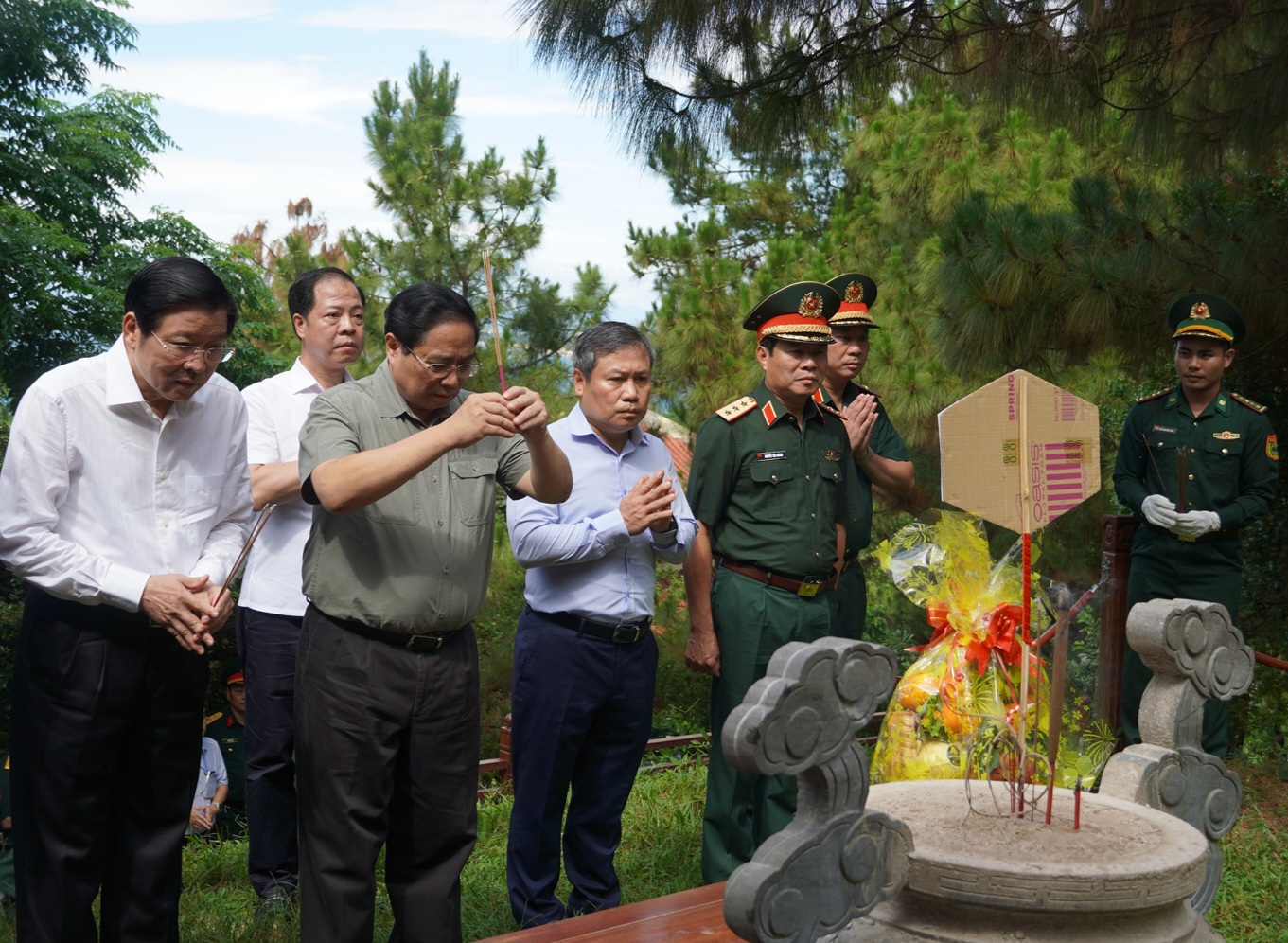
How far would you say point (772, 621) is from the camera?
3.51 metres

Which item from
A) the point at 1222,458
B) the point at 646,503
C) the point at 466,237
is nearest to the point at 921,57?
the point at 1222,458

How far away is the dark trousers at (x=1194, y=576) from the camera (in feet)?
14.7

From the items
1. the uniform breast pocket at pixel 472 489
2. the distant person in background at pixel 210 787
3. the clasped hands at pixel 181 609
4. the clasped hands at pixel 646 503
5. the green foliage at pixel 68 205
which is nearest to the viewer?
the clasped hands at pixel 181 609

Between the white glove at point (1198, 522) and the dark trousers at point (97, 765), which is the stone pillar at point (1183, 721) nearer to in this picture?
the dark trousers at point (97, 765)

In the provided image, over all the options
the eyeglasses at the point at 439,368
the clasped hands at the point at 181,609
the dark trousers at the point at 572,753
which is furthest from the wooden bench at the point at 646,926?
the eyeglasses at the point at 439,368

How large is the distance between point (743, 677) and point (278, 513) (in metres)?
1.34

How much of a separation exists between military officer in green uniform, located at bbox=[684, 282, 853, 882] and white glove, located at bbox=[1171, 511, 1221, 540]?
1507 millimetres

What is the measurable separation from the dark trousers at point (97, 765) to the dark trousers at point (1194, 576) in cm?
339

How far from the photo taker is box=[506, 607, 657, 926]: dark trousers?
317 cm

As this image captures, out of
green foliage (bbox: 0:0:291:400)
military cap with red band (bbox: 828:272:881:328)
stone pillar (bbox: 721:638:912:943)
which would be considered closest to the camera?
stone pillar (bbox: 721:638:912:943)

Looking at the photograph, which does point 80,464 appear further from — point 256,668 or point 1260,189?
point 1260,189

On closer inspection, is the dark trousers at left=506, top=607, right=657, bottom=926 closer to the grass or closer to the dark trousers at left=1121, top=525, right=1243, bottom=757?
the grass

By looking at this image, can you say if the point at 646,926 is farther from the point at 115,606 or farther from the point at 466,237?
the point at 466,237

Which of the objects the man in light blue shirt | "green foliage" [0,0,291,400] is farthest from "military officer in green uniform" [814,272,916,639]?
"green foliage" [0,0,291,400]
